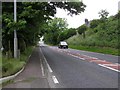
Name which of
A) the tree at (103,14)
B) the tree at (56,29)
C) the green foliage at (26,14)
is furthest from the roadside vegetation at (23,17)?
the tree at (56,29)

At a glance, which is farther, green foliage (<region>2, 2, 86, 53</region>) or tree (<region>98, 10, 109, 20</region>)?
tree (<region>98, 10, 109, 20</region>)

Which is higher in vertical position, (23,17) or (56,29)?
(56,29)

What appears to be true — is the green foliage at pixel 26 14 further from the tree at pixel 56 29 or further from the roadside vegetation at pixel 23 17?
the tree at pixel 56 29

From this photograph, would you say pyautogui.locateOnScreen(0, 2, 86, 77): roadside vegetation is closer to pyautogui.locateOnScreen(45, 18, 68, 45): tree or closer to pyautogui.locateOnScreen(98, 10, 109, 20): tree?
pyautogui.locateOnScreen(98, 10, 109, 20): tree

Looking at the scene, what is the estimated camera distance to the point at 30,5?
24453 mm

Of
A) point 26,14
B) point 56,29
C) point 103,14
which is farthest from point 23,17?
point 56,29

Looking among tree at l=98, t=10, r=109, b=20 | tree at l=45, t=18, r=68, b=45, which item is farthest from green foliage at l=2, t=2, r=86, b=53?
tree at l=45, t=18, r=68, b=45

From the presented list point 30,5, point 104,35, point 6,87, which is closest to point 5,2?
point 30,5

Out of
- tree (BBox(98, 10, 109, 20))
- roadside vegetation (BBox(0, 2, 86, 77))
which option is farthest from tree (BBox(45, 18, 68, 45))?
roadside vegetation (BBox(0, 2, 86, 77))

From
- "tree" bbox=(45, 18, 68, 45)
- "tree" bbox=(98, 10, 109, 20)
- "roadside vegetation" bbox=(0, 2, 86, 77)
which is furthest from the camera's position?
"tree" bbox=(45, 18, 68, 45)

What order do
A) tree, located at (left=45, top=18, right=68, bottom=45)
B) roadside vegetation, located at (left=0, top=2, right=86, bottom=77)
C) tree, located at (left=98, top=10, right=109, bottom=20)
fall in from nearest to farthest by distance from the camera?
roadside vegetation, located at (left=0, top=2, right=86, bottom=77)
tree, located at (left=98, top=10, right=109, bottom=20)
tree, located at (left=45, top=18, right=68, bottom=45)

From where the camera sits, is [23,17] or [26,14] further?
[23,17]

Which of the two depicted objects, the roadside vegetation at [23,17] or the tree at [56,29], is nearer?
the roadside vegetation at [23,17]

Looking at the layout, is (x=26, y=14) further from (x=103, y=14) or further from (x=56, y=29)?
(x=56, y=29)
